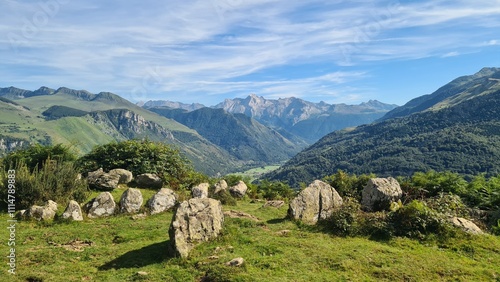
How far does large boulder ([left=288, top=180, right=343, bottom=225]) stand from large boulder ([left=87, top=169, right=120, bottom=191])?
14.1 m

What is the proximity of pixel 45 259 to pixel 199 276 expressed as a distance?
6350 mm

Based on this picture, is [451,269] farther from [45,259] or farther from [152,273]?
[45,259]

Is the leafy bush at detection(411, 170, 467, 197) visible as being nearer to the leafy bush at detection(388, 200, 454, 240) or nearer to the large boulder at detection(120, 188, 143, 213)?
the leafy bush at detection(388, 200, 454, 240)

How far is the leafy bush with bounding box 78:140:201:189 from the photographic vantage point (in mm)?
28266

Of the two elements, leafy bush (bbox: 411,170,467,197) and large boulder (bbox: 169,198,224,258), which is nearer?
large boulder (bbox: 169,198,224,258)

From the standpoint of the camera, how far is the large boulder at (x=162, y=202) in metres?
20.6

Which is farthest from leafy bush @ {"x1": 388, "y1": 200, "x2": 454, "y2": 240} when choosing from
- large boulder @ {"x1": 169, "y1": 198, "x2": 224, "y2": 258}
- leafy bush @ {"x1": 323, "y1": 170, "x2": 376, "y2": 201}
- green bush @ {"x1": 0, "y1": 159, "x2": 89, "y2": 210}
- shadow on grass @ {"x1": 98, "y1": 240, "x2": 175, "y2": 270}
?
green bush @ {"x1": 0, "y1": 159, "x2": 89, "y2": 210}

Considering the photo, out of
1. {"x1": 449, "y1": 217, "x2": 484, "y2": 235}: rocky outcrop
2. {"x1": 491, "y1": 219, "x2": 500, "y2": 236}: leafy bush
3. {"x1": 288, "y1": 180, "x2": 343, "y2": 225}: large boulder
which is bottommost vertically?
{"x1": 491, "y1": 219, "x2": 500, "y2": 236}: leafy bush

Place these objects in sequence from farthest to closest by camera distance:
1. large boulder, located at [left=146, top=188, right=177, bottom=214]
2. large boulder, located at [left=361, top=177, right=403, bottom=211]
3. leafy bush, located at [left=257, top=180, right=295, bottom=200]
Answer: leafy bush, located at [left=257, top=180, right=295, bottom=200]
large boulder, located at [left=146, top=188, right=177, bottom=214]
large boulder, located at [left=361, top=177, right=403, bottom=211]

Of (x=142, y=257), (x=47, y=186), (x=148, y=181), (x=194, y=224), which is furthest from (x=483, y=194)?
(x=47, y=186)

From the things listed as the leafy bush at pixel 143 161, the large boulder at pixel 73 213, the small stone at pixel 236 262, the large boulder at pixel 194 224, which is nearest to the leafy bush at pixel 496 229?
the small stone at pixel 236 262

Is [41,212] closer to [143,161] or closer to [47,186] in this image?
[47,186]

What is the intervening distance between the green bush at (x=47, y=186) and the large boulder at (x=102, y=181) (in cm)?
228

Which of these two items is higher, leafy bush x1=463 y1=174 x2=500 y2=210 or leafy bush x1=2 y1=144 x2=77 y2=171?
leafy bush x1=2 y1=144 x2=77 y2=171
